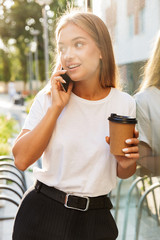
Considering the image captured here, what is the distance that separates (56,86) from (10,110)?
1635 centimetres

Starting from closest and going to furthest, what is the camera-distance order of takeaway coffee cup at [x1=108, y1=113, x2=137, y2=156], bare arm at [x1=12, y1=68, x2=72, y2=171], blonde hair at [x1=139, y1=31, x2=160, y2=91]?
takeaway coffee cup at [x1=108, y1=113, x2=137, y2=156] < bare arm at [x1=12, y1=68, x2=72, y2=171] < blonde hair at [x1=139, y1=31, x2=160, y2=91]

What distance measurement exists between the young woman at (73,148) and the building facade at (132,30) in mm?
430

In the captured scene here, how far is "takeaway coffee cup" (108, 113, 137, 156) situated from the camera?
4.96 feet

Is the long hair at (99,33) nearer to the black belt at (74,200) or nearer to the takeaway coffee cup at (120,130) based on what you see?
the takeaway coffee cup at (120,130)

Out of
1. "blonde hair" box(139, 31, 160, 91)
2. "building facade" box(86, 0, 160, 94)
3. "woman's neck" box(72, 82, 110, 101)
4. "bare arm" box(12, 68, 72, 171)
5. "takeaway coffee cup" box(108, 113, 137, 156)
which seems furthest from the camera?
"building facade" box(86, 0, 160, 94)

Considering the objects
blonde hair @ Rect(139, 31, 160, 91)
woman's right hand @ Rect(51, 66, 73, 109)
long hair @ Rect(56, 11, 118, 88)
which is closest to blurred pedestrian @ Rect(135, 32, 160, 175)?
blonde hair @ Rect(139, 31, 160, 91)

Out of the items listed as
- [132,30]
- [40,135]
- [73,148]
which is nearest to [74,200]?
[73,148]

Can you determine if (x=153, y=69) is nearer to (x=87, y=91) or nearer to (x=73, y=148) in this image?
(x=87, y=91)

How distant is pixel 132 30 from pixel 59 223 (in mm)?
1444

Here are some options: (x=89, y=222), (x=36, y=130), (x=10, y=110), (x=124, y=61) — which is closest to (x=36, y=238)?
(x=89, y=222)

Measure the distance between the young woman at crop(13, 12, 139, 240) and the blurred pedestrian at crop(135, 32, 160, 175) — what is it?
32 cm

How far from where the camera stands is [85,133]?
5.75ft

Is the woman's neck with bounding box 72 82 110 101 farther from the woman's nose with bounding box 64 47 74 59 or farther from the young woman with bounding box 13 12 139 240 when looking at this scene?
the woman's nose with bounding box 64 47 74 59

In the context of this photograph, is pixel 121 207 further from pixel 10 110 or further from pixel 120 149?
pixel 10 110
